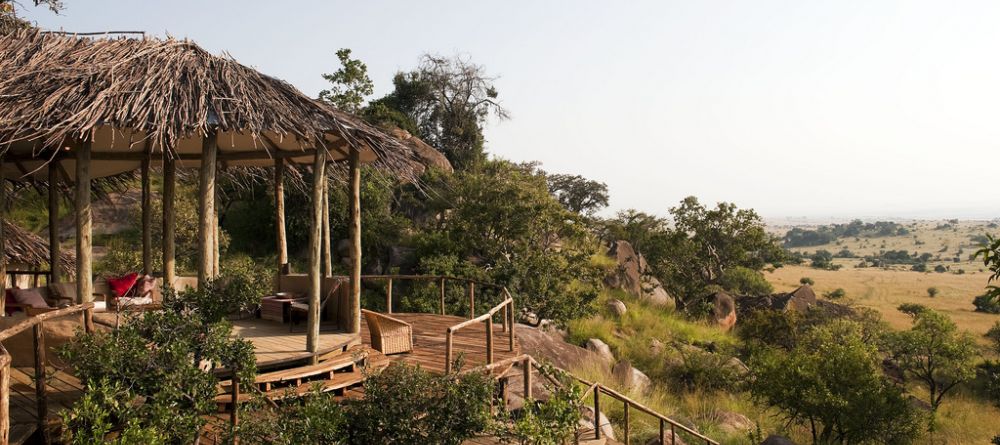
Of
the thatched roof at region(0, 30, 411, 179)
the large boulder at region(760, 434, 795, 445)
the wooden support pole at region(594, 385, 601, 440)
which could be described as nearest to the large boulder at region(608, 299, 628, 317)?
the large boulder at region(760, 434, 795, 445)

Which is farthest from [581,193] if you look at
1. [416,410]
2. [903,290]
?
[416,410]

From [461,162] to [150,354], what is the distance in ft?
99.6

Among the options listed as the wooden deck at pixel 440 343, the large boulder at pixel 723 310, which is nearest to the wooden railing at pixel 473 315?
the wooden deck at pixel 440 343

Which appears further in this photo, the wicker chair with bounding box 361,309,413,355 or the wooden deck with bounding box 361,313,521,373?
the wooden deck with bounding box 361,313,521,373

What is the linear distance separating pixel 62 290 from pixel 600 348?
43.7 feet

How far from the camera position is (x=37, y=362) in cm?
568

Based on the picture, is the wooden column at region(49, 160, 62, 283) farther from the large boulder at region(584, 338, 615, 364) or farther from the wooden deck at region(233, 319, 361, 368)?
the large boulder at region(584, 338, 615, 364)

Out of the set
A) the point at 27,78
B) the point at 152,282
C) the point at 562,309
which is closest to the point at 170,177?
the point at 152,282

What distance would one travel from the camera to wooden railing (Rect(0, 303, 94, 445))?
470cm

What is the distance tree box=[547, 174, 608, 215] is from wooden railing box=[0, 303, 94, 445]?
40.8 m

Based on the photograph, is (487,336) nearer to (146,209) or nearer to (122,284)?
(122,284)

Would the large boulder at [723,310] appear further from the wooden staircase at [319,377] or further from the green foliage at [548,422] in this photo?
the green foliage at [548,422]

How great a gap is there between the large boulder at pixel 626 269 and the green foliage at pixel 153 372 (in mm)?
22834

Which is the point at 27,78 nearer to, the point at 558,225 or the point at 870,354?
the point at 870,354
